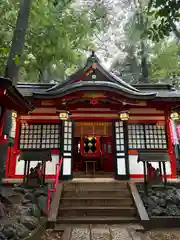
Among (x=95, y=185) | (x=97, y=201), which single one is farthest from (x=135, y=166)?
(x=97, y=201)

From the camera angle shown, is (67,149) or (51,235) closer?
(51,235)

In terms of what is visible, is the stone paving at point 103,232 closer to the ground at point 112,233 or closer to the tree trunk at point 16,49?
the ground at point 112,233

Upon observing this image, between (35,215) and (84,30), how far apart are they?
9141 millimetres

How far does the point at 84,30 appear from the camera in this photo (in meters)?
9.62

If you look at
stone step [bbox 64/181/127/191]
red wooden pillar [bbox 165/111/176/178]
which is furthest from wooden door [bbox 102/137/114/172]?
stone step [bbox 64/181/127/191]

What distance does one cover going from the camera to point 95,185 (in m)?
6.64

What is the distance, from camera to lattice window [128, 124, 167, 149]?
8.14 metres

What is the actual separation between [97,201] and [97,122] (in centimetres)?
374

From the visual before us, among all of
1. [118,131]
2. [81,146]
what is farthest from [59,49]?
[81,146]

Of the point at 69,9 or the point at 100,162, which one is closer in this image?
the point at 69,9

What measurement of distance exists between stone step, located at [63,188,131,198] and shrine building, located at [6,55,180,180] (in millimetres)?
1251

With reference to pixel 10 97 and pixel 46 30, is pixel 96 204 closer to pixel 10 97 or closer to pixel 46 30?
pixel 10 97

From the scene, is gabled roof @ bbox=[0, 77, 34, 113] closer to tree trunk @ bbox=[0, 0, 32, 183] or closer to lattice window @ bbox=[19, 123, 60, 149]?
tree trunk @ bbox=[0, 0, 32, 183]

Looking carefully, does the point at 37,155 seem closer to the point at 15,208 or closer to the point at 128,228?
the point at 15,208
